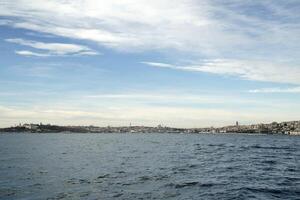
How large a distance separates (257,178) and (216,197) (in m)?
13.5

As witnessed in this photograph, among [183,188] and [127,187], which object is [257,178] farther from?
[127,187]

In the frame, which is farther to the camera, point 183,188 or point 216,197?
point 183,188

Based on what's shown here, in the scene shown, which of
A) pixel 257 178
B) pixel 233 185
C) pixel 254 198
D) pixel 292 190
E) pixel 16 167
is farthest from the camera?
pixel 16 167

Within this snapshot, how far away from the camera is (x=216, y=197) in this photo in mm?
38000

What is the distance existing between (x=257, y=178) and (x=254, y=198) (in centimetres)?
1242

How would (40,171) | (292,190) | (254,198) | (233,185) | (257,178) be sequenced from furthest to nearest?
1. (40,171)
2. (257,178)
3. (233,185)
4. (292,190)
5. (254,198)

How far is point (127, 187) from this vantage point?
140ft

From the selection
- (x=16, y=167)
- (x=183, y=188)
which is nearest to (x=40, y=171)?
(x=16, y=167)

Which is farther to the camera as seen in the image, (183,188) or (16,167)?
(16,167)

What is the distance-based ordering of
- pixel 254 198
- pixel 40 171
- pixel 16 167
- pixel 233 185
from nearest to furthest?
pixel 254 198 < pixel 233 185 < pixel 40 171 < pixel 16 167

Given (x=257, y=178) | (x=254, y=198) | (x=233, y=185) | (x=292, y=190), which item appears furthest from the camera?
(x=257, y=178)

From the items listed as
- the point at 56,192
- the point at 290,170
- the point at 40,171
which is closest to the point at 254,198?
the point at 56,192

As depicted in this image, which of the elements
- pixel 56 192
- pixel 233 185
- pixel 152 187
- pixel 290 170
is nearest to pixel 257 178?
pixel 233 185

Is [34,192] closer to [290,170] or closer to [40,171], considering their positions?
[40,171]
